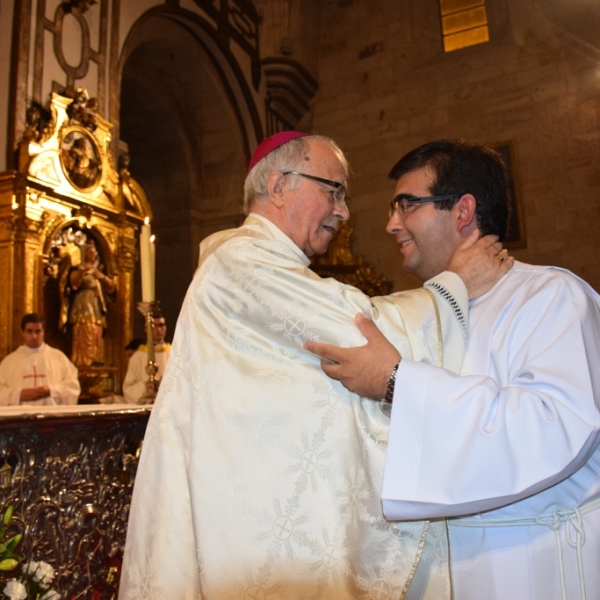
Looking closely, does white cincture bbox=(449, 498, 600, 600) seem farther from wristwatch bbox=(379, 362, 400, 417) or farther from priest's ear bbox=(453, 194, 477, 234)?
priest's ear bbox=(453, 194, 477, 234)

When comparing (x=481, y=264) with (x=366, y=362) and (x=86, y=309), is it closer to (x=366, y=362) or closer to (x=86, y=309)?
(x=366, y=362)

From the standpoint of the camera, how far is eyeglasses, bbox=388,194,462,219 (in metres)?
1.74

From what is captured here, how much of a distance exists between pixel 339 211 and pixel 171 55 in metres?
8.25

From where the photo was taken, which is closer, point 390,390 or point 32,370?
point 390,390

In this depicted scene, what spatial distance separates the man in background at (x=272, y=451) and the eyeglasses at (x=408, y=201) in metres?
0.36

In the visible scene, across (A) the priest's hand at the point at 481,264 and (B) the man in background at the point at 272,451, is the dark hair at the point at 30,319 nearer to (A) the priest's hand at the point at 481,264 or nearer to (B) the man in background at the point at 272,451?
(B) the man in background at the point at 272,451

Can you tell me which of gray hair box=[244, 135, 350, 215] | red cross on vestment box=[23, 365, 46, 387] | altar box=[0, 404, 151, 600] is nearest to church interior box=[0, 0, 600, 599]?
red cross on vestment box=[23, 365, 46, 387]

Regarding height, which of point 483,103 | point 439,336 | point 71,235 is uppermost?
point 483,103

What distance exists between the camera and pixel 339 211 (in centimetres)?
179

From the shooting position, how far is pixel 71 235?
6008mm

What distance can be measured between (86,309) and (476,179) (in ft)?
16.4

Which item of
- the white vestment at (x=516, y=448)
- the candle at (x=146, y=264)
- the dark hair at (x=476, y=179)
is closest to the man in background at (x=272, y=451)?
the white vestment at (x=516, y=448)

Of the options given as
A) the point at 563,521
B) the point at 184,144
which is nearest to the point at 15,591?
the point at 563,521

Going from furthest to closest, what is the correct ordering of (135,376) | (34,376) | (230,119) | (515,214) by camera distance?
1. (515,214)
2. (230,119)
3. (135,376)
4. (34,376)
